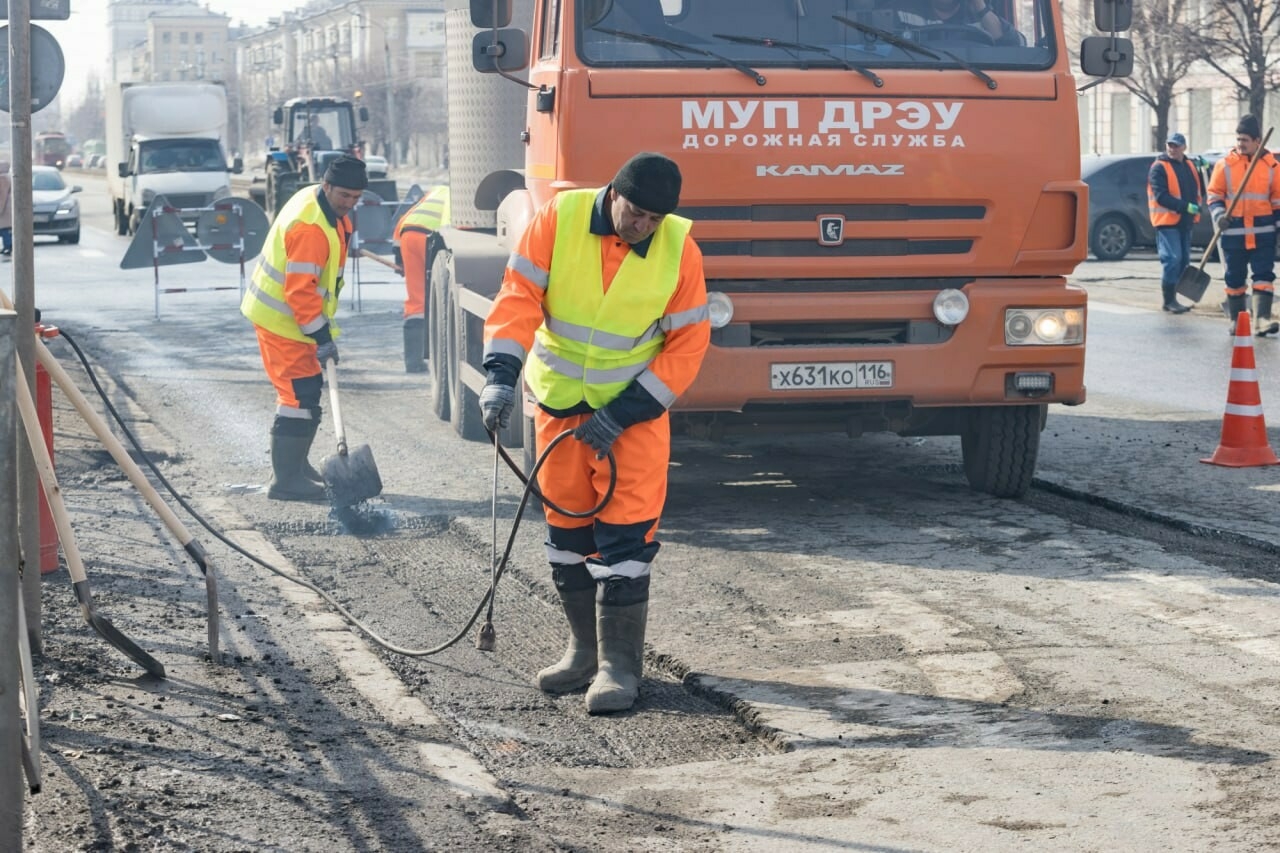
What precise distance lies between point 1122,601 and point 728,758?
212cm

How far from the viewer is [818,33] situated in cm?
768

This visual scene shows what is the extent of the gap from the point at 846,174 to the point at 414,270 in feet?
22.3

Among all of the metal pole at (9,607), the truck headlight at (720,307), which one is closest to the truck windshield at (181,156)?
the truck headlight at (720,307)

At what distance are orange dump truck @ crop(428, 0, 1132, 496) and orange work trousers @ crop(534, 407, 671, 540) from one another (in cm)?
217

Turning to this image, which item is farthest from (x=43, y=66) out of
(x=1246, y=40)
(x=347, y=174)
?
(x=1246, y=40)

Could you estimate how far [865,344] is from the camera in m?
7.76

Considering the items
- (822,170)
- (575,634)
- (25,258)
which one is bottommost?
(575,634)

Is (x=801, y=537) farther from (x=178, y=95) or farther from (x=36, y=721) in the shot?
(x=178, y=95)

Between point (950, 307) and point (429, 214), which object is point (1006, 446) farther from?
point (429, 214)

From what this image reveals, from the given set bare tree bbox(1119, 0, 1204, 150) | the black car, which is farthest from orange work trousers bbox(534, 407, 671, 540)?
bare tree bbox(1119, 0, 1204, 150)

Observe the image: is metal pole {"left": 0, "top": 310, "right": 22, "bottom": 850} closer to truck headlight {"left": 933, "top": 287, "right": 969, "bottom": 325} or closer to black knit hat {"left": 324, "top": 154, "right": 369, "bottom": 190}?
truck headlight {"left": 933, "top": 287, "right": 969, "bottom": 325}

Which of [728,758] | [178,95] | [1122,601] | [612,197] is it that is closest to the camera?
[728,758]

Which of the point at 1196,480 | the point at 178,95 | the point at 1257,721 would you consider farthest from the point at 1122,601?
the point at 178,95

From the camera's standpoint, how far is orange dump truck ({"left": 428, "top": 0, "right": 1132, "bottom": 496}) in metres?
7.47
